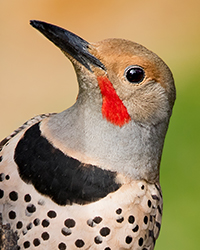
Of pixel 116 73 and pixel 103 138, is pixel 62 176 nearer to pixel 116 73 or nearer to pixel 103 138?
pixel 103 138

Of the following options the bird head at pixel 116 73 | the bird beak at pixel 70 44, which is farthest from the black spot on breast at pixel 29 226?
the bird beak at pixel 70 44

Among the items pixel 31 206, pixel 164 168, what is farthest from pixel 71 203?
pixel 164 168

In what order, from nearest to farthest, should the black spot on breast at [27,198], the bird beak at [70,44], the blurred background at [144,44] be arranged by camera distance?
the bird beak at [70,44] → the black spot on breast at [27,198] → the blurred background at [144,44]

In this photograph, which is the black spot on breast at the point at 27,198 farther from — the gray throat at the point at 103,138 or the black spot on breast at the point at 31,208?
the gray throat at the point at 103,138

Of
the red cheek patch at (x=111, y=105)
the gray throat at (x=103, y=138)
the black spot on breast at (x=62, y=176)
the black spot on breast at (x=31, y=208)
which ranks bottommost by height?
the black spot on breast at (x=31, y=208)

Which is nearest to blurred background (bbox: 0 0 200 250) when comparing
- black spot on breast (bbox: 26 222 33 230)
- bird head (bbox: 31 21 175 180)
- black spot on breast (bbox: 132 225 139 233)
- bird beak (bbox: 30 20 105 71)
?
black spot on breast (bbox: 132 225 139 233)

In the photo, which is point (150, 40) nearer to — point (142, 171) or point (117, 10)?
point (117, 10)

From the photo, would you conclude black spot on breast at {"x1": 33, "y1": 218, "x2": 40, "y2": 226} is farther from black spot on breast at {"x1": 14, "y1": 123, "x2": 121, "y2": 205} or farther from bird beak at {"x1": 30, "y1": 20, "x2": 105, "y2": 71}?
bird beak at {"x1": 30, "y1": 20, "x2": 105, "y2": 71}
